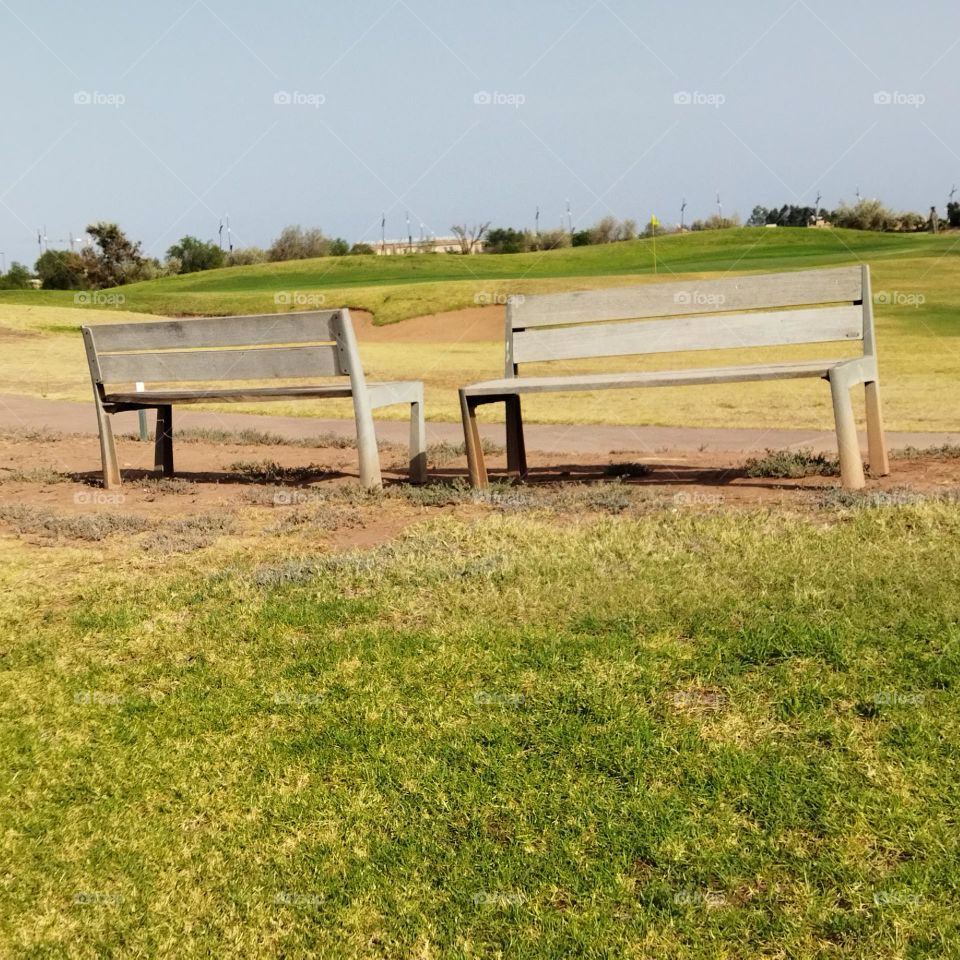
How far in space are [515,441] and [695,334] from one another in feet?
4.48

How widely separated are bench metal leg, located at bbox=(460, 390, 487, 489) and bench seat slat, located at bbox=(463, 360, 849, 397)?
7 cm

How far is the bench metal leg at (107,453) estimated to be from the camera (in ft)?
26.0

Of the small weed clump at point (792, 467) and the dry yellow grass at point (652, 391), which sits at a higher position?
the dry yellow grass at point (652, 391)

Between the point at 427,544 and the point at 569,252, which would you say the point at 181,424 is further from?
the point at 569,252

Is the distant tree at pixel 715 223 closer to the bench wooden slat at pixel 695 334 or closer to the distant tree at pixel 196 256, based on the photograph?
the distant tree at pixel 196 256

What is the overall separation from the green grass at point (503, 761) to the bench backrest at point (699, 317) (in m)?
2.59

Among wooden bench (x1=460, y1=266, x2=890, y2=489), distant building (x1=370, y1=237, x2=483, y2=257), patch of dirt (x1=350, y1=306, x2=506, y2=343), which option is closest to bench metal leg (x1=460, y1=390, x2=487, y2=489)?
wooden bench (x1=460, y1=266, x2=890, y2=489)

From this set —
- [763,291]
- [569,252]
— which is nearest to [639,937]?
[763,291]

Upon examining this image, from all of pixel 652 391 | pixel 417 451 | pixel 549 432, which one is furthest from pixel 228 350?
pixel 652 391

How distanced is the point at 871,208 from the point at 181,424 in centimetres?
7160

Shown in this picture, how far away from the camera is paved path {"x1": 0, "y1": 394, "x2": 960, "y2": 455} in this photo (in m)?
9.02

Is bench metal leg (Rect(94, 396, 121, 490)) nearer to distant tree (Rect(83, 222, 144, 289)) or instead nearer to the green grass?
the green grass

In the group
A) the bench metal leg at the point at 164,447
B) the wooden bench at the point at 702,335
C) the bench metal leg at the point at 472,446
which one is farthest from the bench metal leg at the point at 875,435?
the bench metal leg at the point at 164,447

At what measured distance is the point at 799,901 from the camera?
2.74 metres
